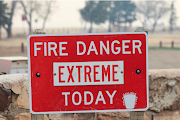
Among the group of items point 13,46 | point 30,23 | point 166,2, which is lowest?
point 13,46

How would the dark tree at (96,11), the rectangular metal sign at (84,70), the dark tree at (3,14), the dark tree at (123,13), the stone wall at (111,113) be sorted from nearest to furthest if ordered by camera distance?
the rectangular metal sign at (84,70)
the stone wall at (111,113)
the dark tree at (3,14)
the dark tree at (96,11)
the dark tree at (123,13)

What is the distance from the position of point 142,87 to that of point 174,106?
2.99 ft

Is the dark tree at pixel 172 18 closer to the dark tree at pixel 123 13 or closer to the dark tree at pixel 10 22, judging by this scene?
the dark tree at pixel 123 13

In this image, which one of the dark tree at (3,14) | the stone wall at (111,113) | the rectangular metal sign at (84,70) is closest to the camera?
the rectangular metal sign at (84,70)

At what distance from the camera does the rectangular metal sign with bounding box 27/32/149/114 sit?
5.32 ft

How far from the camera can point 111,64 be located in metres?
1.62

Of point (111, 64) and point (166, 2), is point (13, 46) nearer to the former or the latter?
point (111, 64)

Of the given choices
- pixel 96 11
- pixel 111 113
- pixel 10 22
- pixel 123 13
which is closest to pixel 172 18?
pixel 123 13

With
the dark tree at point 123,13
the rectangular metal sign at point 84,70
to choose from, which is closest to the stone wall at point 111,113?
the rectangular metal sign at point 84,70

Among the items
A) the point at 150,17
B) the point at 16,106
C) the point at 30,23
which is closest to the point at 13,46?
the point at 30,23

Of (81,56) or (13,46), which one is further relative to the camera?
(13,46)

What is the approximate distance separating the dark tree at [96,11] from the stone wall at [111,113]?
42472 mm

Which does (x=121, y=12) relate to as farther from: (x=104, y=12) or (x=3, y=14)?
(x=3, y=14)

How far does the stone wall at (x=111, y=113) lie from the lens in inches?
85.8
